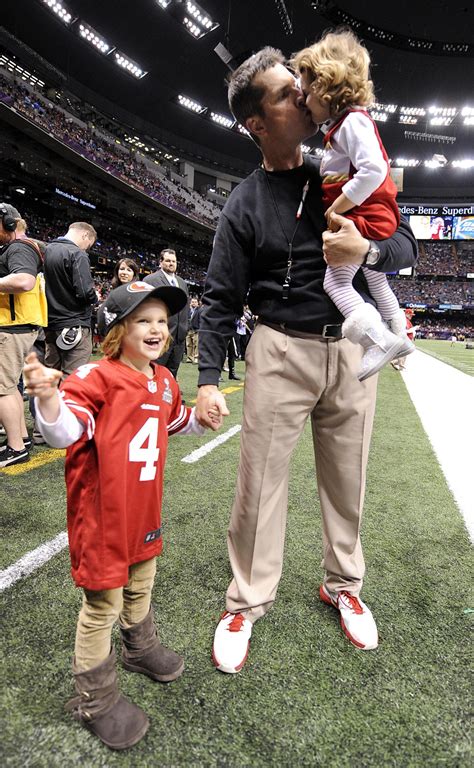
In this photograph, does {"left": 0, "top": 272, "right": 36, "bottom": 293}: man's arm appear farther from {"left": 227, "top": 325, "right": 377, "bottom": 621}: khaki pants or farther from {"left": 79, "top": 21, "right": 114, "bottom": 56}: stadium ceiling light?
{"left": 79, "top": 21, "right": 114, "bottom": 56}: stadium ceiling light

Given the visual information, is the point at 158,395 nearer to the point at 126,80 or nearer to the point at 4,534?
the point at 4,534

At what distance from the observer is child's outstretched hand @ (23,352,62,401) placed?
0.98 m

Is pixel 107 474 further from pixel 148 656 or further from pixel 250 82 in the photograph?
pixel 250 82

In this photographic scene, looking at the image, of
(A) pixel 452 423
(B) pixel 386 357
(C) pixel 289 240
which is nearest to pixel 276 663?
(B) pixel 386 357

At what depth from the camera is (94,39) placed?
28.0 m

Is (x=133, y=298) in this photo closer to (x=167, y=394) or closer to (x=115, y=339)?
(x=115, y=339)

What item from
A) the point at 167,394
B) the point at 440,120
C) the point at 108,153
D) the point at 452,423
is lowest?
the point at 452,423

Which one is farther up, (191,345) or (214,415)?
(214,415)

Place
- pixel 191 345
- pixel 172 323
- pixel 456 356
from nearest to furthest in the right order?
1. pixel 172 323
2. pixel 191 345
3. pixel 456 356

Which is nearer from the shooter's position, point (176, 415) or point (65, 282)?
point (176, 415)

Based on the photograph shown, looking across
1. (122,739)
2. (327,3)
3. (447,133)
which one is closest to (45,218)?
(327,3)

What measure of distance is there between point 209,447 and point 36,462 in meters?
1.60

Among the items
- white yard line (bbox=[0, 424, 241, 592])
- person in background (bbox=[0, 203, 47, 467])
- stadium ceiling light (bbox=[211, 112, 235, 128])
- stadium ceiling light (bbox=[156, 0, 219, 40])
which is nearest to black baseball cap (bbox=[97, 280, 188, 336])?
white yard line (bbox=[0, 424, 241, 592])

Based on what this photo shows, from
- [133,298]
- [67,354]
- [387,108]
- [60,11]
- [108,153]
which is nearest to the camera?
[133,298]
